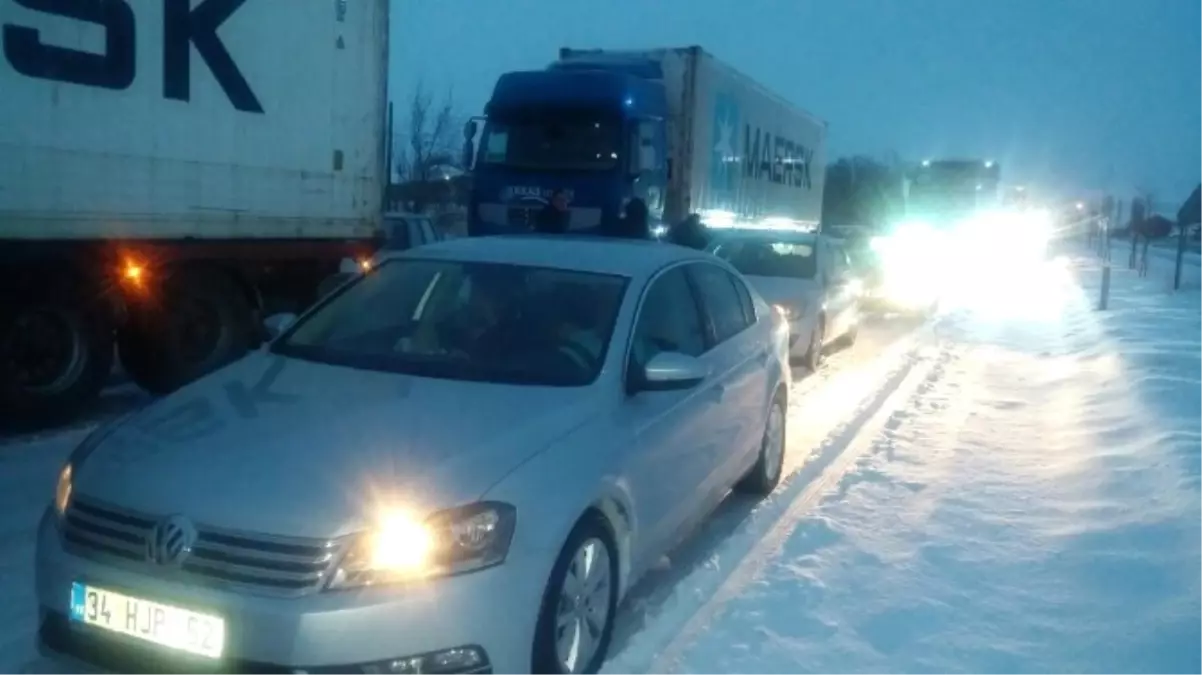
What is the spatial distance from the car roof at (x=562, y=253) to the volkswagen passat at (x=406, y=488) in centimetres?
2

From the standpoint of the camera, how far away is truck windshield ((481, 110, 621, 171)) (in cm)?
1299

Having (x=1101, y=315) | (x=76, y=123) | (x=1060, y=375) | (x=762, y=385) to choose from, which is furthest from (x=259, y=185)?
(x=1101, y=315)

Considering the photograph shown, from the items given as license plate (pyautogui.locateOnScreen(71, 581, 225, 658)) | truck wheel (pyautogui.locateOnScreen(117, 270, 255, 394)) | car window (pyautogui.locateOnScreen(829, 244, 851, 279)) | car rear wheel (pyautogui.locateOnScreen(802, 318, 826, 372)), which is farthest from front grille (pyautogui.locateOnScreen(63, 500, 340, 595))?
car window (pyautogui.locateOnScreen(829, 244, 851, 279))

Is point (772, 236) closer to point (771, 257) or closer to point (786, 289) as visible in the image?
point (771, 257)

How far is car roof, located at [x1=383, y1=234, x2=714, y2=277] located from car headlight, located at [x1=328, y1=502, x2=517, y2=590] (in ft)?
6.05

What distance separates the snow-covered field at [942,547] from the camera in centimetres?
427

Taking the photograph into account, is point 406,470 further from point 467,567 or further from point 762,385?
point 762,385

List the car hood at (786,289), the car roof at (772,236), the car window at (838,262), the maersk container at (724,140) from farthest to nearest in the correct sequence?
the maersk container at (724,140), the car window at (838,262), the car roof at (772,236), the car hood at (786,289)

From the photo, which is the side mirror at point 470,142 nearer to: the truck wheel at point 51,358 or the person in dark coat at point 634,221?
the person in dark coat at point 634,221

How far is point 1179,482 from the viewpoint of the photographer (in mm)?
Result: 6113

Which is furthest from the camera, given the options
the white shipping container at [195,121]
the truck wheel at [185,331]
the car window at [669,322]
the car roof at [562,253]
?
the truck wheel at [185,331]

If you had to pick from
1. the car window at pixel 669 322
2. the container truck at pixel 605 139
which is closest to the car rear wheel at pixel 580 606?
the car window at pixel 669 322

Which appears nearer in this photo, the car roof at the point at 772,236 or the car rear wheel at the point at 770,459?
the car rear wheel at the point at 770,459

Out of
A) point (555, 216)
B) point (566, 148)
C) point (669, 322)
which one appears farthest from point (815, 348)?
point (669, 322)
